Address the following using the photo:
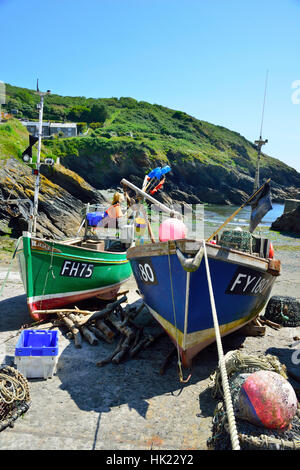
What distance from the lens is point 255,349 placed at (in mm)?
7887

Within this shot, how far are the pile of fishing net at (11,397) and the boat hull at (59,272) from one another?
346 centimetres

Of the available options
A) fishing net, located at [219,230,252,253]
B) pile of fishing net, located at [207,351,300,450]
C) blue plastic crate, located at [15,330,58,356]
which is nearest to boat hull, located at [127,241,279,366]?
fishing net, located at [219,230,252,253]

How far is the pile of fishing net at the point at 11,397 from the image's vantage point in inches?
189

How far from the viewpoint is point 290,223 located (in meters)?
31.1

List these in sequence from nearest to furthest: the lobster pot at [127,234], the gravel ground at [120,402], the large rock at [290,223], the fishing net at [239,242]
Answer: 1. the gravel ground at [120,402]
2. the fishing net at [239,242]
3. the lobster pot at [127,234]
4. the large rock at [290,223]

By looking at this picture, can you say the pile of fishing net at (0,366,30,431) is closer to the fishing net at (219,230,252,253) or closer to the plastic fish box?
the plastic fish box

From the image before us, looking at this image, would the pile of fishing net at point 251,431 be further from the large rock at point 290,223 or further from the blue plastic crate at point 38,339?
the large rock at point 290,223

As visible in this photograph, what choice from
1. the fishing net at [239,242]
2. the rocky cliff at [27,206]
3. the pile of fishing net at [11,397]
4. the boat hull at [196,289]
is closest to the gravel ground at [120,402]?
the pile of fishing net at [11,397]

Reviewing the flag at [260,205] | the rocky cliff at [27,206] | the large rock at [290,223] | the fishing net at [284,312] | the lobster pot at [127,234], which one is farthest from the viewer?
the large rock at [290,223]

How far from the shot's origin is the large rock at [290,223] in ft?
100.0

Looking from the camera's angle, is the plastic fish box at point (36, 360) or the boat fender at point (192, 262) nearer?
the boat fender at point (192, 262)

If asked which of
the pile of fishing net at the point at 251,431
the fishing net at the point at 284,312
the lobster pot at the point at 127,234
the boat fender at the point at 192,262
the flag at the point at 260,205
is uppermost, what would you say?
the flag at the point at 260,205

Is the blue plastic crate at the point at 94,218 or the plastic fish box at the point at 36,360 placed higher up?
the blue plastic crate at the point at 94,218

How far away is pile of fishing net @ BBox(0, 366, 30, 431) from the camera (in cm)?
480
